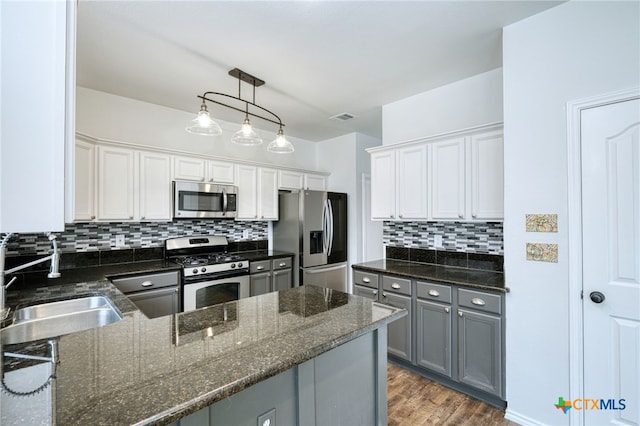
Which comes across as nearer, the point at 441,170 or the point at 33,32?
the point at 33,32

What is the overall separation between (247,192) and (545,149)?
3228 mm

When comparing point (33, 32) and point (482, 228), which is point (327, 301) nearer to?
point (33, 32)

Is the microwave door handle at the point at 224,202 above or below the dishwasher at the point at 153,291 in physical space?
above

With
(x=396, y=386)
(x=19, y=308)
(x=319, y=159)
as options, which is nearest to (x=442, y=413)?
(x=396, y=386)

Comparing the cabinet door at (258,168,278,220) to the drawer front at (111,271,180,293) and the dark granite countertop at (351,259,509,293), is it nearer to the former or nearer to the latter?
the drawer front at (111,271,180,293)

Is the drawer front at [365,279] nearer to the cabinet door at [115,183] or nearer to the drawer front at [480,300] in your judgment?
the drawer front at [480,300]

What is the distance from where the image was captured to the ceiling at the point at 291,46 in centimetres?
196

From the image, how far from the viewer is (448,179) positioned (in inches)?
112

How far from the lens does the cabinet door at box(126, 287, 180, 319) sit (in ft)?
9.27

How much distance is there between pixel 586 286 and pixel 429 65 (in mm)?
2112

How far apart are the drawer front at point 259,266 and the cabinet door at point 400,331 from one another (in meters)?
1.64

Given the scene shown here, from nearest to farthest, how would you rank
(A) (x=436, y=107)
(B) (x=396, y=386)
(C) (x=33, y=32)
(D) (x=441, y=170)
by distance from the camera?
(C) (x=33, y=32)
(B) (x=396, y=386)
(D) (x=441, y=170)
(A) (x=436, y=107)

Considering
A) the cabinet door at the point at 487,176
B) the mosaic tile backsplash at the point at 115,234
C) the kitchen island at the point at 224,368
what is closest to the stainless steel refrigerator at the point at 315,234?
the mosaic tile backsplash at the point at 115,234

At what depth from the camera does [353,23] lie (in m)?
2.10
